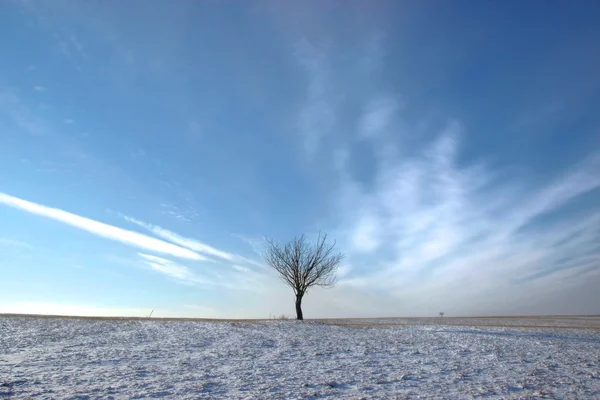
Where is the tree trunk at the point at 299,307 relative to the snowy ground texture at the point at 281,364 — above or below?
above

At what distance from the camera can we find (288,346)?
64.4ft

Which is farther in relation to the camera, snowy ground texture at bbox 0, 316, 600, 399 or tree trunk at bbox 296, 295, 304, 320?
tree trunk at bbox 296, 295, 304, 320

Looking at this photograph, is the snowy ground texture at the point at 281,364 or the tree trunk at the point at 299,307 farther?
the tree trunk at the point at 299,307

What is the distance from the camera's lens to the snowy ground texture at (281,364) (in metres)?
12.0

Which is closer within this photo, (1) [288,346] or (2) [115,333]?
(1) [288,346]

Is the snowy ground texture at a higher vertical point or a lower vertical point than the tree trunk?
lower

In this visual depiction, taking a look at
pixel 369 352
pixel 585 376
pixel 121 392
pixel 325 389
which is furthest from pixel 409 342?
pixel 121 392

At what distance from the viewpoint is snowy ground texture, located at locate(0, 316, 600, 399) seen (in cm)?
1202

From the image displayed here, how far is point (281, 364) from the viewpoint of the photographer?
51.2 ft

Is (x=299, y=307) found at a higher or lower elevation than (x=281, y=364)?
higher

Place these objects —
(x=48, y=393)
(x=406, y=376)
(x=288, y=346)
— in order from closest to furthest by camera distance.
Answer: (x=48, y=393), (x=406, y=376), (x=288, y=346)

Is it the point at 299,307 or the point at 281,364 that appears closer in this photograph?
the point at 281,364

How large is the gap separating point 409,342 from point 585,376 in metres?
7.96

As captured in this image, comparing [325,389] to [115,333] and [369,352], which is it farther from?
[115,333]
